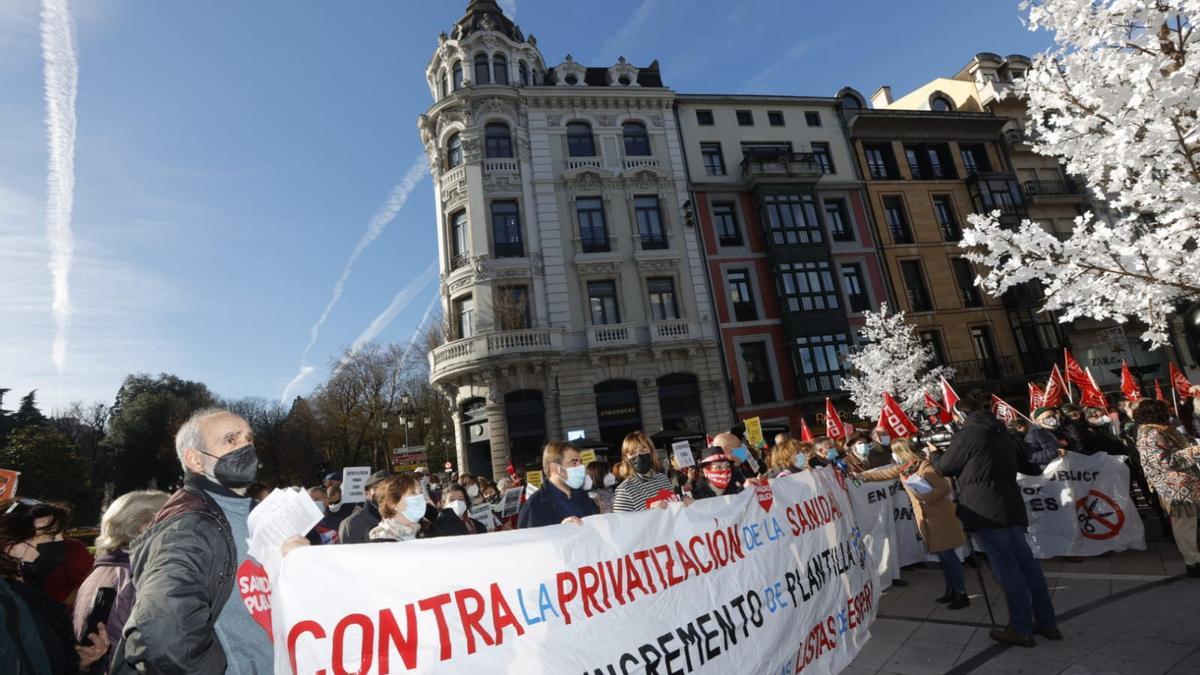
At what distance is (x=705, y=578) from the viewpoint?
3811mm

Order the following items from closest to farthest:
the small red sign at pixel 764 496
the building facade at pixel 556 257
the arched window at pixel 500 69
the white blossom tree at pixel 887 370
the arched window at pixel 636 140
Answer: the small red sign at pixel 764 496
the building facade at pixel 556 257
the white blossom tree at pixel 887 370
the arched window at pixel 500 69
the arched window at pixel 636 140

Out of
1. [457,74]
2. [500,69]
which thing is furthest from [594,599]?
[457,74]

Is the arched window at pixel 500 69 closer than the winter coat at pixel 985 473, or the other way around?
the winter coat at pixel 985 473

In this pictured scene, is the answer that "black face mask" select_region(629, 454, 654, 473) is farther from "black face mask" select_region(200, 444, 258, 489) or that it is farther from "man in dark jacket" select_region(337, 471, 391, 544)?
"black face mask" select_region(200, 444, 258, 489)

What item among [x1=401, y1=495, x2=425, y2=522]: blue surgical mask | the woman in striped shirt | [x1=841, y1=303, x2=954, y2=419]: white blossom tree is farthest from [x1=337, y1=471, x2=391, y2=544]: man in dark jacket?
[x1=841, y1=303, x2=954, y2=419]: white blossom tree

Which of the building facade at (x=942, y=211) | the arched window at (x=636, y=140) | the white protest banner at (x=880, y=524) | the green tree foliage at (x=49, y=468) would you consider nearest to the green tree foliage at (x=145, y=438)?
the green tree foliage at (x=49, y=468)

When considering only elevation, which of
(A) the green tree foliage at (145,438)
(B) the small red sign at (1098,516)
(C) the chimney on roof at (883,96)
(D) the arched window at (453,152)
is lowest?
(B) the small red sign at (1098,516)

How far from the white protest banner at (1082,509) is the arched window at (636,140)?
75.4ft

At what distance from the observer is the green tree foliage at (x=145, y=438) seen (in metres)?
42.0

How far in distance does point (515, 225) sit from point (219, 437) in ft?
77.3

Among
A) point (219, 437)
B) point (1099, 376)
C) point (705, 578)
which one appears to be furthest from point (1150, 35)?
point (1099, 376)

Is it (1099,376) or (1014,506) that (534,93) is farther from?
(1099,376)

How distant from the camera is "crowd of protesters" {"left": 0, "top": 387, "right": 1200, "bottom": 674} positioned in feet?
7.27

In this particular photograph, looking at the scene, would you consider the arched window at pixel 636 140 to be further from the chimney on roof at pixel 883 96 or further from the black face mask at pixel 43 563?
the black face mask at pixel 43 563
